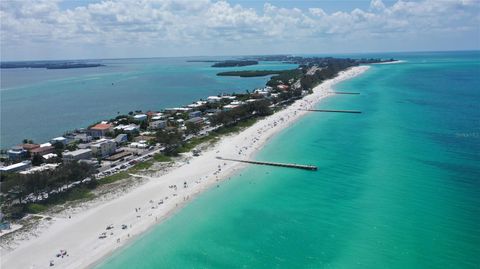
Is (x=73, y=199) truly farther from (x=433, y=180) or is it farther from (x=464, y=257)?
(x=433, y=180)

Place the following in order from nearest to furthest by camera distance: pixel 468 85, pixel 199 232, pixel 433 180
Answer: pixel 199 232
pixel 433 180
pixel 468 85

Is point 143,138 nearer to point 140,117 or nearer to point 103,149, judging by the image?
point 103,149

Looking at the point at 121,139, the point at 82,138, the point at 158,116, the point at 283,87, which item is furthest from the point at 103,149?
the point at 283,87

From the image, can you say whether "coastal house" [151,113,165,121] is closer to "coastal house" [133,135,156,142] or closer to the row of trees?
"coastal house" [133,135,156,142]

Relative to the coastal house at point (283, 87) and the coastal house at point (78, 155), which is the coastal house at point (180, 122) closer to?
the coastal house at point (78, 155)

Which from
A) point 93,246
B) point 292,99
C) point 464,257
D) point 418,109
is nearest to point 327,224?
point 464,257
